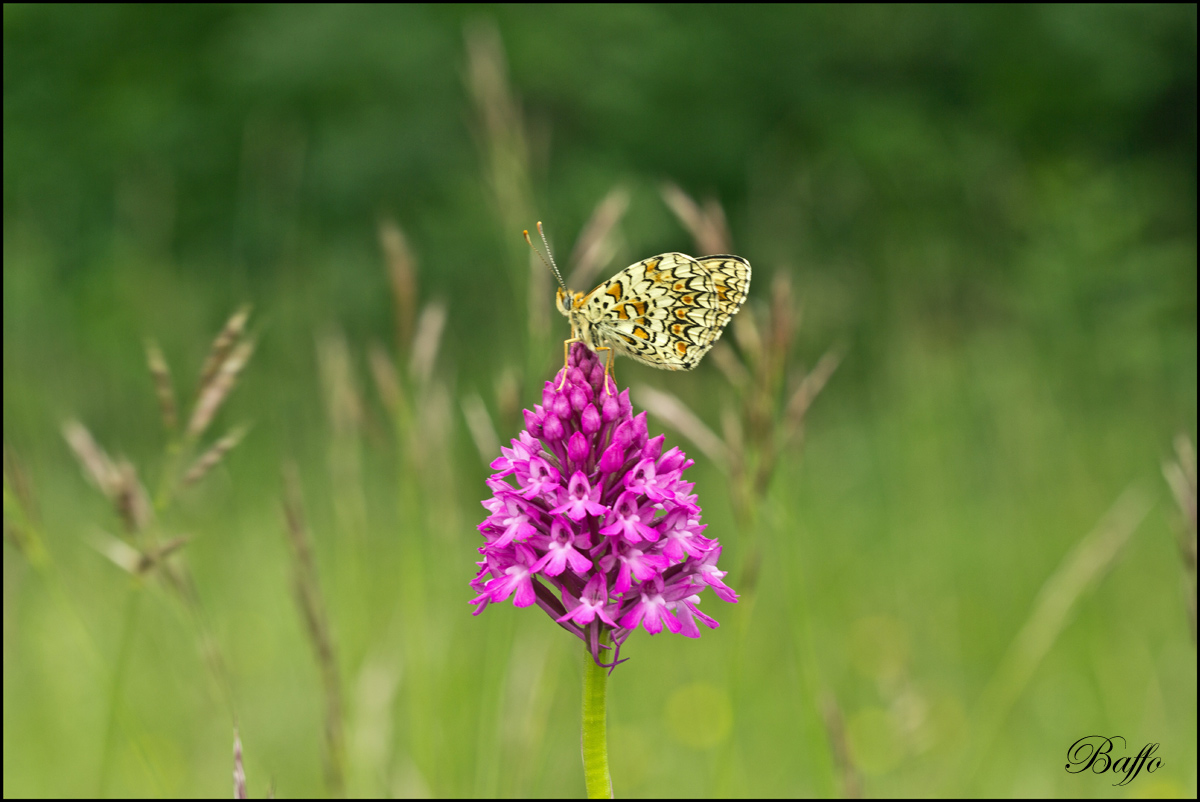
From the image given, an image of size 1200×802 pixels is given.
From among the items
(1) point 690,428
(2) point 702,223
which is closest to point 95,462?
(1) point 690,428

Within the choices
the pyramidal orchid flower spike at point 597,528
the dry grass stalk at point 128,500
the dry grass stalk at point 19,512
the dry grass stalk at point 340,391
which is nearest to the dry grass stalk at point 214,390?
the dry grass stalk at point 128,500

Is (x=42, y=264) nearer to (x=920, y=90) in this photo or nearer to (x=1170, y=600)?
(x=1170, y=600)

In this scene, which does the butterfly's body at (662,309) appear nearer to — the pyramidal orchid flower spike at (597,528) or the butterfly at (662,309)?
the butterfly at (662,309)

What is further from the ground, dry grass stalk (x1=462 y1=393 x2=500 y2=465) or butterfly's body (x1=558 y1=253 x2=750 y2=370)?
butterfly's body (x1=558 y1=253 x2=750 y2=370)

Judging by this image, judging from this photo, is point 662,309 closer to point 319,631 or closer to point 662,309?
point 662,309

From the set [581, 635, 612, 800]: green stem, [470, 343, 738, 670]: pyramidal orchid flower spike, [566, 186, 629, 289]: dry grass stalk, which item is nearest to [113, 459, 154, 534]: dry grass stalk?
[470, 343, 738, 670]: pyramidal orchid flower spike

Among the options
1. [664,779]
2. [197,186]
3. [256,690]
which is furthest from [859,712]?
[197,186]

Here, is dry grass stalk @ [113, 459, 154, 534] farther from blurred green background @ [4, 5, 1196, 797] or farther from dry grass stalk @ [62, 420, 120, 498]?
blurred green background @ [4, 5, 1196, 797]
